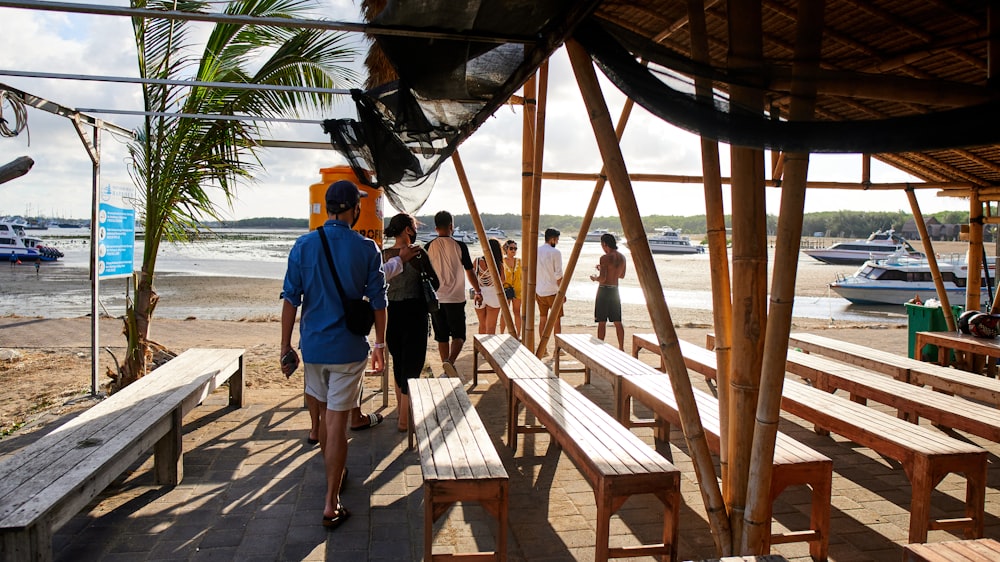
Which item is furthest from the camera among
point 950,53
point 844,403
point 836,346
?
point 836,346

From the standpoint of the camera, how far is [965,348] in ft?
20.5

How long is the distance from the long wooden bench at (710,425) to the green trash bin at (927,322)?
4661 mm

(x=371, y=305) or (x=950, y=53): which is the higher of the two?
(x=950, y=53)

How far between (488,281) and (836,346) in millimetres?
3871

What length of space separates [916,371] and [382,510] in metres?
4.22

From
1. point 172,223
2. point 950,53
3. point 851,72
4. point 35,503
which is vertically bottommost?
point 35,503

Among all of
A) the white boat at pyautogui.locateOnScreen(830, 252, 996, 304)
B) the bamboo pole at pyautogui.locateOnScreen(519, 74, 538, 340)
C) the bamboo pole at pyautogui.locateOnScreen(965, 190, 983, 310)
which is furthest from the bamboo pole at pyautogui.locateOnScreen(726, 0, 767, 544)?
the white boat at pyautogui.locateOnScreen(830, 252, 996, 304)

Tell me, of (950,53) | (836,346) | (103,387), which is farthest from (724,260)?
(103,387)

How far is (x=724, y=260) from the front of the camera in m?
2.96

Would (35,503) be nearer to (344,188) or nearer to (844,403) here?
(344,188)

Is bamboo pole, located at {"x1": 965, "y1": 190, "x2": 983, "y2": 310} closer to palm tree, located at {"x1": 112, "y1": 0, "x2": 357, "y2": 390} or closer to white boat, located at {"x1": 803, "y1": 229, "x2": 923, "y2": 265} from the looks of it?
palm tree, located at {"x1": 112, "y1": 0, "x2": 357, "y2": 390}

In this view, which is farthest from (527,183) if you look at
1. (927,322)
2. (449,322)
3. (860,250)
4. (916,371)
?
(860,250)

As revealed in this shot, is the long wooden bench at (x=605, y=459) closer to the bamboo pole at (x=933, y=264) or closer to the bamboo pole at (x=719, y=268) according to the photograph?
the bamboo pole at (x=719, y=268)

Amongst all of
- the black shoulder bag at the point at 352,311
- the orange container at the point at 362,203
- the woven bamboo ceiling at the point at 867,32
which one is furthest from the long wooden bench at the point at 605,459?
the orange container at the point at 362,203
